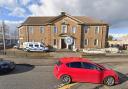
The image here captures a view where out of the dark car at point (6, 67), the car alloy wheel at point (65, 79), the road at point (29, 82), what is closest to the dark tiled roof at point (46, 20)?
the dark car at point (6, 67)

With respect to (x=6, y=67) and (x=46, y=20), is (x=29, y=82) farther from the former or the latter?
(x=46, y=20)

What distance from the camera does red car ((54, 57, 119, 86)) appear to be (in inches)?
539

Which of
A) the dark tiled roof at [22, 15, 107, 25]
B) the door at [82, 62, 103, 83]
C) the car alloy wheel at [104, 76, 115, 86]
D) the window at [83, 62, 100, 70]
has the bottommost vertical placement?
the car alloy wheel at [104, 76, 115, 86]

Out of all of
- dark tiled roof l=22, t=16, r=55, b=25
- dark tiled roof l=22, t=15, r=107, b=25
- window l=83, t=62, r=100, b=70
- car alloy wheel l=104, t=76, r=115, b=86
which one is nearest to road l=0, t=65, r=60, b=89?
window l=83, t=62, r=100, b=70

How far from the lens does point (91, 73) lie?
13.8 metres

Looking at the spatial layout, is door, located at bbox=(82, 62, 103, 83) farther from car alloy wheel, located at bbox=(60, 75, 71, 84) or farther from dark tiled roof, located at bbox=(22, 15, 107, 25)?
dark tiled roof, located at bbox=(22, 15, 107, 25)

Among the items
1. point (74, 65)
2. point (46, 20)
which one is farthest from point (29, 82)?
point (46, 20)

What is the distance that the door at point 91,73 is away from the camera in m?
13.8

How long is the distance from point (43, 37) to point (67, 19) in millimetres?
6971

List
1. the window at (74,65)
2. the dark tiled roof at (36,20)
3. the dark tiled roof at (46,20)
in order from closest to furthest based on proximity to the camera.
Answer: the window at (74,65)
the dark tiled roof at (46,20)
the dark tiled roof at (36,20)

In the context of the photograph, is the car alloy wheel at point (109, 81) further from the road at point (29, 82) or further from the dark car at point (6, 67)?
the dark car at point (6, 67)

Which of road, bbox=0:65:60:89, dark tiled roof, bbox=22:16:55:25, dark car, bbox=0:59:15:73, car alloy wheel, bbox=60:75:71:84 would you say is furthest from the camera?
dark tiled roof, bbox=22:16:55:25

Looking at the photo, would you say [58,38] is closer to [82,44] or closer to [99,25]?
[82,44]

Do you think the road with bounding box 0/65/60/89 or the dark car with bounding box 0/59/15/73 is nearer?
the road with bounding box 0/65/60/89
